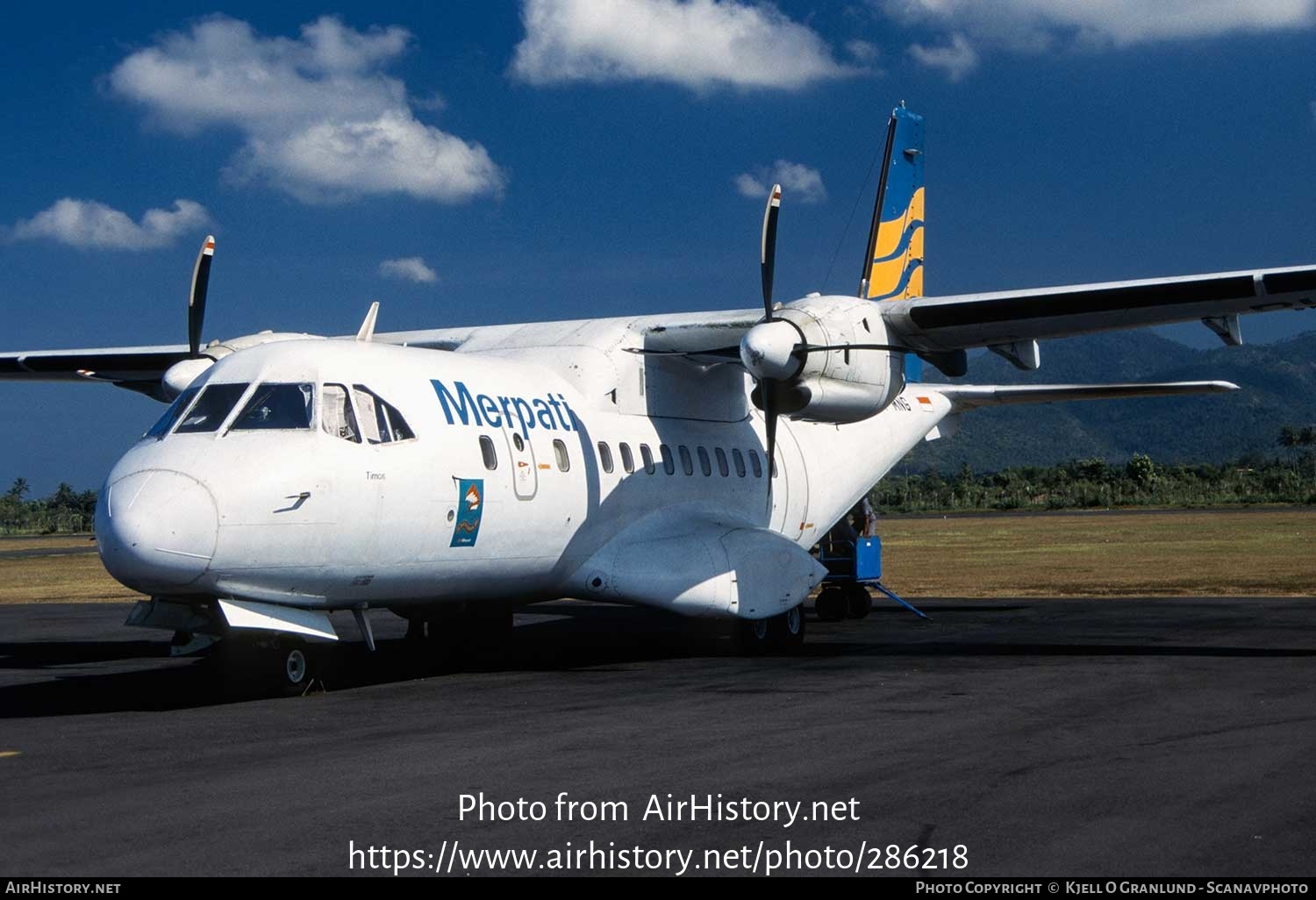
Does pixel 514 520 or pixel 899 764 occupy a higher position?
pixel 514 520

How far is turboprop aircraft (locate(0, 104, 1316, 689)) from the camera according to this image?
10883 millimetres

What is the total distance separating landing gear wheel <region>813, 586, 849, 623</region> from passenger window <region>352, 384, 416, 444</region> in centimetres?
998

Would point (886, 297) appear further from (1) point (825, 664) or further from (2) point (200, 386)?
(2) point (200, 386)

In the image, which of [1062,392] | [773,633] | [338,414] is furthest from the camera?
[1062,392]

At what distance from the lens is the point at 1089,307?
14539mm

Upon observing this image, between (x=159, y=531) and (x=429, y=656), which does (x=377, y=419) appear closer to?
(x=159, y=531)

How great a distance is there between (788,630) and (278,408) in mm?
7033

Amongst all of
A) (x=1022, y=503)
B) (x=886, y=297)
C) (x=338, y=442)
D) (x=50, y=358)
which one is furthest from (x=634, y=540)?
(x=1022, y=503)

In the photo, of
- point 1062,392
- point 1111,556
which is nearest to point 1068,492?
point 1111,556

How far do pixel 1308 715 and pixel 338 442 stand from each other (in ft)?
24.1

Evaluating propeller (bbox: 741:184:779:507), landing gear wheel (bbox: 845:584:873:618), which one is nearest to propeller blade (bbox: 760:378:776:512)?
propeller (bbox: 741:184:779:507)

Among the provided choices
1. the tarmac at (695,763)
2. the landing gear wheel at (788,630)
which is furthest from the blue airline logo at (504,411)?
the landing gear wheel at (788,630)

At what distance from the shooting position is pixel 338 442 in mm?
11445

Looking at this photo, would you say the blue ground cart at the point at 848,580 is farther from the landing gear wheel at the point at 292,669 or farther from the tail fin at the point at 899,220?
the landing gear wheel at the point at 292,669
